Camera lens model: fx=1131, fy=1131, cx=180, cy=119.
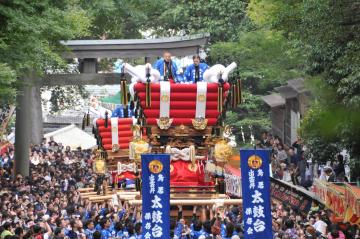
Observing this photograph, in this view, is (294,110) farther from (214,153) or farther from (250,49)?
(214,153)

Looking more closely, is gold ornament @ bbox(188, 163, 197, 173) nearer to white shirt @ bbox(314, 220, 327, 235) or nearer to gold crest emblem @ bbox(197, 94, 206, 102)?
gold crest emblem @ bbox(197, 94, 206, 102)

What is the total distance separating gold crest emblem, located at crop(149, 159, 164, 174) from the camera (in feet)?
56.9

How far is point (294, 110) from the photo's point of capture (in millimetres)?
37781

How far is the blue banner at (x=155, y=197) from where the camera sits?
16922 mm

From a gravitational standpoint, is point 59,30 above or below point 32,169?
above

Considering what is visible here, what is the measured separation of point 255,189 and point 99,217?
20.0ft

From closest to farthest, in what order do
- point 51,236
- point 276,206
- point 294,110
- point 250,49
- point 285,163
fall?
point 51,236 → point 276,206 → point 285,163 → point 250,49 → point 294,110

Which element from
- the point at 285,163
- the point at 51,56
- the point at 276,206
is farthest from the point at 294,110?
the point at 276,206

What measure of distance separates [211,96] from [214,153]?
1081mm

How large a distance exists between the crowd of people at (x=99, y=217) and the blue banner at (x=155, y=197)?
0.72 meters

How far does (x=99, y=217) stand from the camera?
2162 centimetres

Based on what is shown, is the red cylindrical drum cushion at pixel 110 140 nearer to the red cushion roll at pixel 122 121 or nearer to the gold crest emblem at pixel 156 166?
the red cushion roll at pixel 122 121

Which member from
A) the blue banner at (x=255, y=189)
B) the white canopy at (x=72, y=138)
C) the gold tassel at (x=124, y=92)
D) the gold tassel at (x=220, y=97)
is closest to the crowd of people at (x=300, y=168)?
the gold tassel at (x=220, y=97)

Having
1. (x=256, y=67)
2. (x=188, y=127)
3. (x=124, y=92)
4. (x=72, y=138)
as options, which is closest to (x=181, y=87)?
(x=188, y=127)
